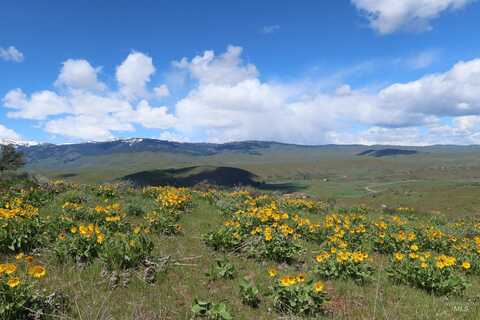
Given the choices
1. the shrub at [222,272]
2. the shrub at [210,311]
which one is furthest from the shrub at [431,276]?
the shrub at [210,311]

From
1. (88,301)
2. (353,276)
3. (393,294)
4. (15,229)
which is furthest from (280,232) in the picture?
(15,229)

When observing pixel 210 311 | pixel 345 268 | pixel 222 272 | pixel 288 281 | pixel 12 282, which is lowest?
pixel 345 268

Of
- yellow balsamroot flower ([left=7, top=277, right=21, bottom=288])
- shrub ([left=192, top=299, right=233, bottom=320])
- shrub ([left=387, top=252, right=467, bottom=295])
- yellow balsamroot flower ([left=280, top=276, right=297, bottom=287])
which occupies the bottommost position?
shrub ([left=387, top=252, right=467, bottom=295])

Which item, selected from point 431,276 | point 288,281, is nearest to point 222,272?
point 288,281

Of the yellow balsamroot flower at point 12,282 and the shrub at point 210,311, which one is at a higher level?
the yellow balsamroot flower at point 12,282

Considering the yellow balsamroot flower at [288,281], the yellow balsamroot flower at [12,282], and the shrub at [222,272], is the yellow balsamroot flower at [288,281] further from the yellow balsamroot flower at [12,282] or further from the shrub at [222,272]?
the yellow balsamroot flower at [12,282]

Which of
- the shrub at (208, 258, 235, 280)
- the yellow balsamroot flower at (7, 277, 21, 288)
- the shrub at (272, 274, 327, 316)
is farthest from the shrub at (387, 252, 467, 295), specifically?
the yellow balsamroot flower at (7, 277, 21, 288)

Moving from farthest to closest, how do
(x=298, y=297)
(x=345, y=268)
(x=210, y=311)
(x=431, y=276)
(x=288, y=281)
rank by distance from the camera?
(x=345, y=268)
(x=431, y=276)
(x=288, y=281)
(x=298, y=297)
(x=210, y=311)

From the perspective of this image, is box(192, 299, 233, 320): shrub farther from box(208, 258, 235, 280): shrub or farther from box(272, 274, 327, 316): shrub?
box(208, 258, 235, 280): shrub

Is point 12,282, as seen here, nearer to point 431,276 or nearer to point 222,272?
point 222,272

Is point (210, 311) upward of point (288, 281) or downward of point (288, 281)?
downward

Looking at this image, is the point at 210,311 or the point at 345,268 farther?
the point at 345,268

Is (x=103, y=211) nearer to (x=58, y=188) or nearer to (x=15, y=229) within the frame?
(x=15, y=229)

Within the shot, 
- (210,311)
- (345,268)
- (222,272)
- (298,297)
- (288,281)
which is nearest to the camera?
(210,311)
